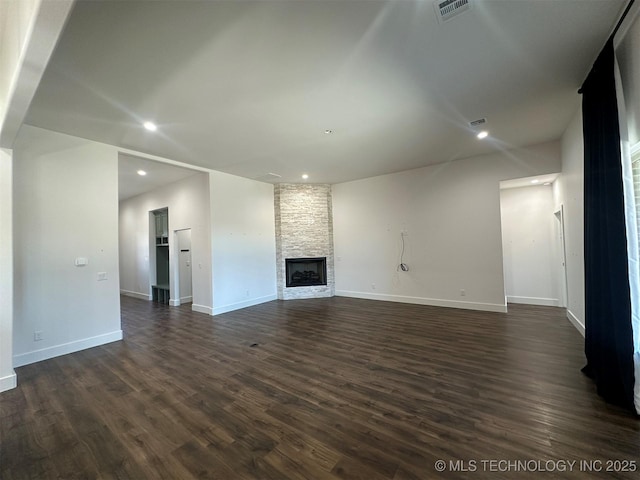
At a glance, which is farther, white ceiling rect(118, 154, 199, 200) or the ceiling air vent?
white ceiling rect(118, 154, 199, 200)

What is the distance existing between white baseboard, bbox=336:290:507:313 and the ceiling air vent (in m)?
5.09

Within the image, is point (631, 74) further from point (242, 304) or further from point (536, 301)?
point (242, 304)

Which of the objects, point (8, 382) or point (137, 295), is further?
point (137, 295)

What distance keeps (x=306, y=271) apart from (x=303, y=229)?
48.8 inches

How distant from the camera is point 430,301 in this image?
19.3ft

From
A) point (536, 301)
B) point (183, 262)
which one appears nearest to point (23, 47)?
point (183, 262)

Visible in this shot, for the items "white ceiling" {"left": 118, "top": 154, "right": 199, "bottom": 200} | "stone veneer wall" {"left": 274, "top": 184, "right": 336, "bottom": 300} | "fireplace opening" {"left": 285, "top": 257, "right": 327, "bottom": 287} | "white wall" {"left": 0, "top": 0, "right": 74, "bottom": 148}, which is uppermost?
"white ceiling" {"left": 118, "top": 154, "right": 199, "bottom": 200}

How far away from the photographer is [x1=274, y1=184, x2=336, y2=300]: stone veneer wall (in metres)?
7.11

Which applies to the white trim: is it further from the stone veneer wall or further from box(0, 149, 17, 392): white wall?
box(0, 149, 17, 392): white wall

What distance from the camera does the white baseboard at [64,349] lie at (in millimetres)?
3307

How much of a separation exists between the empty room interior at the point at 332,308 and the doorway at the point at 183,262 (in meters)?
1.09

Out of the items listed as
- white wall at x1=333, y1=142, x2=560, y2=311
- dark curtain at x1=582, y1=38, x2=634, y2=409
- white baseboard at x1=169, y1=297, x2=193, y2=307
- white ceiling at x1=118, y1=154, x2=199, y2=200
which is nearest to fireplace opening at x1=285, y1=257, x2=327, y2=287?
white wall at x1=333, y1=142, x2=560, y2=311

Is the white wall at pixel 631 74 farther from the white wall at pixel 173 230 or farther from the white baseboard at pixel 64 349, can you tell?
the white baseboard at pixel 64 349

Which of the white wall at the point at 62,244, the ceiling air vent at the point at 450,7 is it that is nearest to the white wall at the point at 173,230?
the white wall at the point at 62,244
